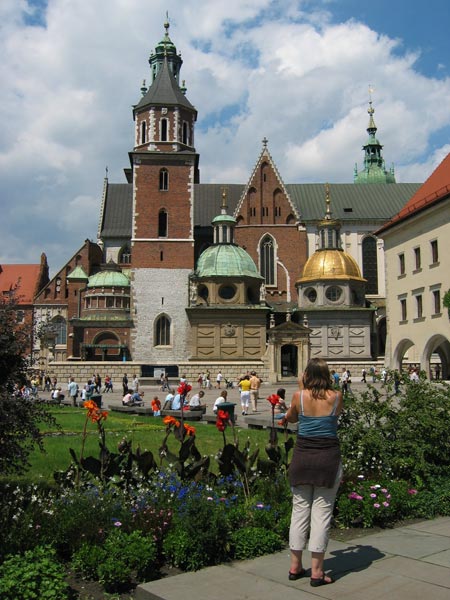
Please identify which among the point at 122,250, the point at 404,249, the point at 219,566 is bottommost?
the point at 219,566

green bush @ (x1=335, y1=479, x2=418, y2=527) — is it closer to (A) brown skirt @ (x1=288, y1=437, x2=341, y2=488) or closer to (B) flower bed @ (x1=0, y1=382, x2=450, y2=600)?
(B) flower bed @ (x1=0, y1=382, x2=450, y2=600)

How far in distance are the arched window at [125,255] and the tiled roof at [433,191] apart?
26219 mm

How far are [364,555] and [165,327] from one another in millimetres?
42535

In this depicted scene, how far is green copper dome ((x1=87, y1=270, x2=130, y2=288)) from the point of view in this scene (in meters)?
49.9

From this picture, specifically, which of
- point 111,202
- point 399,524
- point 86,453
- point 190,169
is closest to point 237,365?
point 190,169

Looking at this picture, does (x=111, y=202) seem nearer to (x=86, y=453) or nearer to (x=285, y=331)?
(x=285, y=331)

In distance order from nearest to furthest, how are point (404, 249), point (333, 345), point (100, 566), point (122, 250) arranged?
point (100, 566), point (404, 249), point (333, 345), point (122, 250)

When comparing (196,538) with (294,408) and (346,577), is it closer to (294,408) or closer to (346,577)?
(346,577)

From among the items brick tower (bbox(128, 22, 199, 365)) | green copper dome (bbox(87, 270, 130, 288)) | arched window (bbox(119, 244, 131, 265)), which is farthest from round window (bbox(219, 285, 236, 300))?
arched window (bbox(119, 244, 131, 265))

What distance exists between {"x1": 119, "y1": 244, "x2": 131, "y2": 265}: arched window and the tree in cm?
5151

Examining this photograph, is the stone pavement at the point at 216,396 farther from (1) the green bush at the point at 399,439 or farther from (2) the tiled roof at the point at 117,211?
(2) the tiled roof at the point at 117,211

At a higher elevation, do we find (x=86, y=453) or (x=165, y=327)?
(x=165, y=327)

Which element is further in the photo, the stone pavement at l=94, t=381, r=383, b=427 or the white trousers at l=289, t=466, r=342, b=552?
the stone pavement at l=94, t=381, r=383, b=427

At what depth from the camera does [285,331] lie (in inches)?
1734
